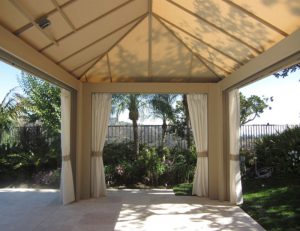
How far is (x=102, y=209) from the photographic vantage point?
6.04 meters

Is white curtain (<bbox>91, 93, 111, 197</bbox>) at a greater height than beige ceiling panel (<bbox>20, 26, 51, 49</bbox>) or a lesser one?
lesser

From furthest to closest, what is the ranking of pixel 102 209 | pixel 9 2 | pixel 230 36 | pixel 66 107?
pixel 66 107
pixel 102 209
pixel 230 36
pixel 9 2

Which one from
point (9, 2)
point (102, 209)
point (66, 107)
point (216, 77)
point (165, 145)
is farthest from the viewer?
point (165, 145)

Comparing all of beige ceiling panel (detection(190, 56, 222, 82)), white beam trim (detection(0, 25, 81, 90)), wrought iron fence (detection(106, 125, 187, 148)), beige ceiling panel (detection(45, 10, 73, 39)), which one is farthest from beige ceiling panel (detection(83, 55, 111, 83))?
wrought iron fence (detection(106, 125, 187, 148))

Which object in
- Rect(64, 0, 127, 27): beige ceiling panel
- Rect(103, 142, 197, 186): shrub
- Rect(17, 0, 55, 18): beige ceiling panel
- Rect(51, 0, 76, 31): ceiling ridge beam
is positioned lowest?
Rect(103, 142, 197, 186): shrub

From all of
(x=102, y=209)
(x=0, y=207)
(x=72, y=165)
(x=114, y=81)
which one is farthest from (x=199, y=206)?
(x=0, y=207)

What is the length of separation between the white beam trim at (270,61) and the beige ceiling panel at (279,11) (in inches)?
4.7

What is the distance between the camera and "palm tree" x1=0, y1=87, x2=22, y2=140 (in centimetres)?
899

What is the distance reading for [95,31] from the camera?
15.8 feet

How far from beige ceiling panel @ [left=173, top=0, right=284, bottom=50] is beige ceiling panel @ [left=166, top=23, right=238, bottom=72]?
105 centimetres

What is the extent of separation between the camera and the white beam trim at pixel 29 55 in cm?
352

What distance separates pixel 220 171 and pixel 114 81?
2.88 m

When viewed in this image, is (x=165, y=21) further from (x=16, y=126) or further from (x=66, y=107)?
(x=16, y=126)

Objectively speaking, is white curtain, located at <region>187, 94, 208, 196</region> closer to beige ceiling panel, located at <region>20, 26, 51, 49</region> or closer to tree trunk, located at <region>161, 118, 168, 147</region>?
tree trunk, located at <region>161, 118, 168, 147</region>
